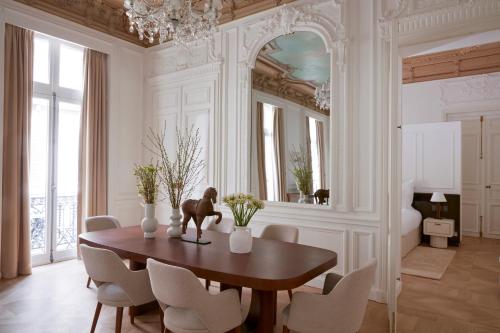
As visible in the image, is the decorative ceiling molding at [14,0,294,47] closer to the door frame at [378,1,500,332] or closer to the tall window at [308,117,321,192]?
the door frame at [378,1,500,332]

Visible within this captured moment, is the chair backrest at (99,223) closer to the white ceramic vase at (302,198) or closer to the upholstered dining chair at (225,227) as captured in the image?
the upholstered dining chair at (225,227)

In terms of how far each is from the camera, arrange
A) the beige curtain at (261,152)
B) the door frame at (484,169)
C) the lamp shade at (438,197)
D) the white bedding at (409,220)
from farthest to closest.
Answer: the door frame at (484,169)
the lamp shade at (438,197)
the white bedding at (409,220)
the beige curtain at (261,152)

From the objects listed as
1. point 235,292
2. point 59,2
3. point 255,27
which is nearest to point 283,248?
point 235,292

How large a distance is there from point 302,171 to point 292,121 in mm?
669

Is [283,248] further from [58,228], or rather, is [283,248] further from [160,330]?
[58,228]

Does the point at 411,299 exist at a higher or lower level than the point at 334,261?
lower

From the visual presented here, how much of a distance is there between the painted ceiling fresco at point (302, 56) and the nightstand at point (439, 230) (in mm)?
3930

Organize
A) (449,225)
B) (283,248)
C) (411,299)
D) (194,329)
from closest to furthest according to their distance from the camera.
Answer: (194,329), (283,248), (411,299), (449,225)

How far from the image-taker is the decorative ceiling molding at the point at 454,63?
6.38 meters

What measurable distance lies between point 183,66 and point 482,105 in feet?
19.9

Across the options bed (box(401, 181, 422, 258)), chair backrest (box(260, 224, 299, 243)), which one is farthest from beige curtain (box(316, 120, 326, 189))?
bed (box(401, 181, 422, 258))

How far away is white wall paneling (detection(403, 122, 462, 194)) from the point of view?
653 cm

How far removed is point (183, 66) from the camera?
→ 537 centimetres

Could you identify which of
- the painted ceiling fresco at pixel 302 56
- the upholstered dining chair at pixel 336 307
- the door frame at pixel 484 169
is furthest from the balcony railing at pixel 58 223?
the door frame at pixel 484 169
